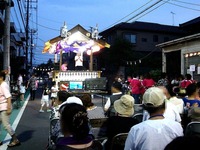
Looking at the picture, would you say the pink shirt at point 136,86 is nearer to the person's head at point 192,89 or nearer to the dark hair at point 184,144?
the person's head at point 192,89

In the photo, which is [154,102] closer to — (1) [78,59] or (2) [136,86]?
(2) [136,86]

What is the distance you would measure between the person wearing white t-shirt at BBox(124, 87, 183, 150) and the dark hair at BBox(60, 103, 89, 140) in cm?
60

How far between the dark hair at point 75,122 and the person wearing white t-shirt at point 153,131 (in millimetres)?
600

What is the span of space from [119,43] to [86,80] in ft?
74.0

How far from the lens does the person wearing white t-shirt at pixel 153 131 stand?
3008 mm

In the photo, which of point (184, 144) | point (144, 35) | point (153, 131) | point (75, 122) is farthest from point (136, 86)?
point (144, 35)

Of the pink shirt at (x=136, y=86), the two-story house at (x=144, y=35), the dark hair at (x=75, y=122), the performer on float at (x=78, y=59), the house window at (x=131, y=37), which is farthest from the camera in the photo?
the house window at (x=131, y=37)

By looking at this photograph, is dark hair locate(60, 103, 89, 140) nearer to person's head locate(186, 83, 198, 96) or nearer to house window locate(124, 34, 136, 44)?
person's head locate(186, 83, 198, 96)

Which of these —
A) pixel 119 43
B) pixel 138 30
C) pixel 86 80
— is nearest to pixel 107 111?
pixel 86 80

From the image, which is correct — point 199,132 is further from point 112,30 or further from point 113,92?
point 112,30

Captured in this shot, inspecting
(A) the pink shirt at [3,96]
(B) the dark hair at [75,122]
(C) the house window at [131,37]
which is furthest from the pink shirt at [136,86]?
(C) the house window at [131,37]

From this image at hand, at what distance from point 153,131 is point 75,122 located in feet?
2.86

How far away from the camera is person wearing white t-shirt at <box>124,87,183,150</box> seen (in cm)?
301

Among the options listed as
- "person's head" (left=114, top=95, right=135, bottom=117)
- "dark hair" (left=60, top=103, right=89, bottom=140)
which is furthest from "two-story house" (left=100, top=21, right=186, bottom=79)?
"dark hair" (left=60, top=103, right=89, bottom=140)
